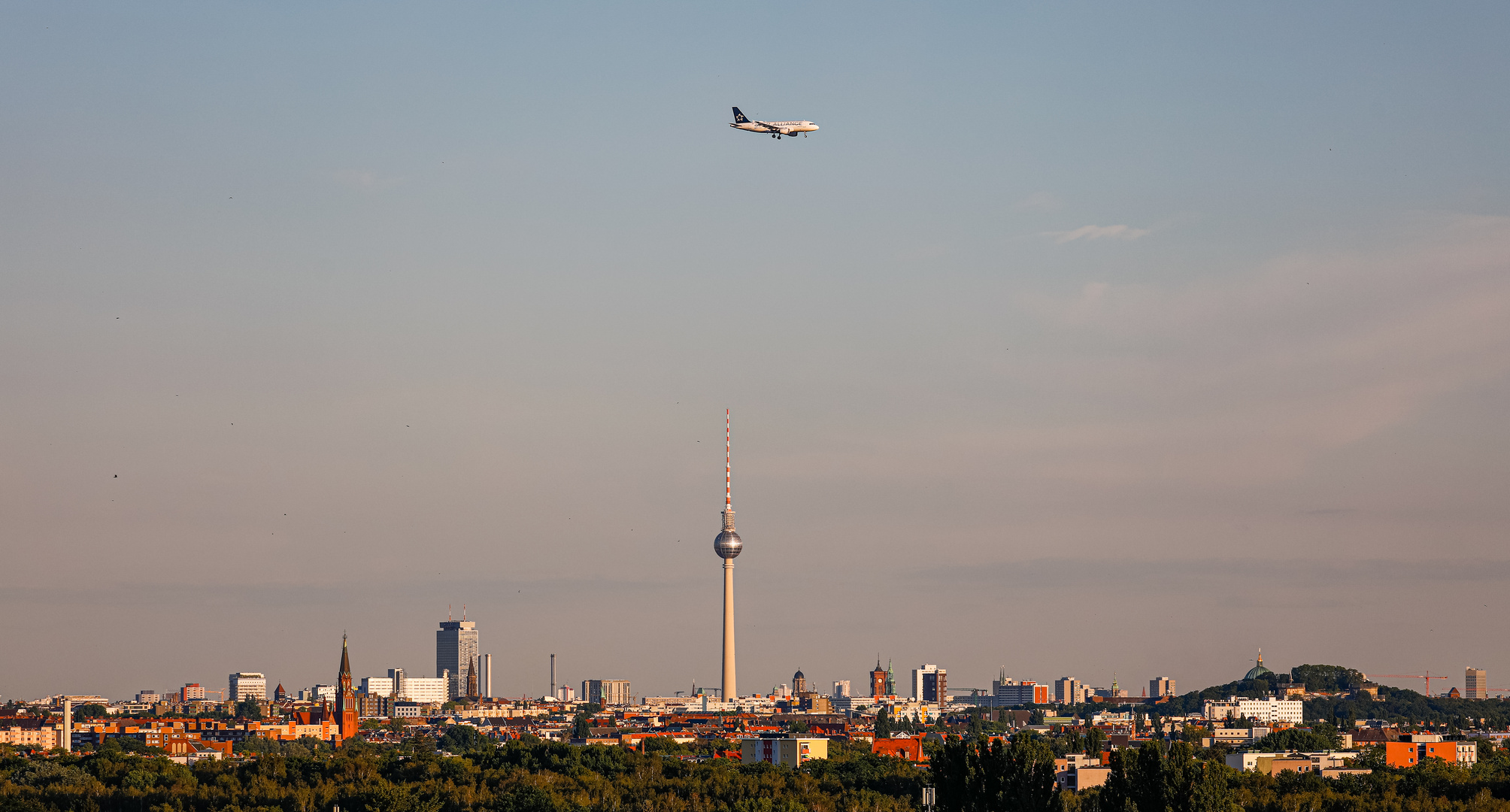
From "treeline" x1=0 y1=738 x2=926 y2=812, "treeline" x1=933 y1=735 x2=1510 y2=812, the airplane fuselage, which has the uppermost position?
the airplane fuselage

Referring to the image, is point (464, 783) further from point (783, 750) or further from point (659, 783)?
point (783, 750)

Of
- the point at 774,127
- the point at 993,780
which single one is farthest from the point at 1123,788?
the point at 774,127

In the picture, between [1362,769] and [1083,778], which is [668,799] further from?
[1362,769]

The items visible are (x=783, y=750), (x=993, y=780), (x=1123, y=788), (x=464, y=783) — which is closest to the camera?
(x=1123, y=788)

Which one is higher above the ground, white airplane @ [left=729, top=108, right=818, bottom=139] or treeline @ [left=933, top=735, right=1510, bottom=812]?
white airplane @ [left=729, top=108, right=818, bottom=139]

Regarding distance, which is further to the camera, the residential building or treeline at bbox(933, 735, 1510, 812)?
the residential building

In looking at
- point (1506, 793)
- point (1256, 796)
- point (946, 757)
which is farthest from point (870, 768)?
point (946, 757)

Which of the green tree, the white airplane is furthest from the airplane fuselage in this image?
the green tree

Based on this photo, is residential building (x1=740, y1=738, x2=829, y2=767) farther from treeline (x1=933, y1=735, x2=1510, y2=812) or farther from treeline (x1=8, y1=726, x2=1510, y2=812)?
treeline (x1=933, y1=735, x2=1510, y2=812)
